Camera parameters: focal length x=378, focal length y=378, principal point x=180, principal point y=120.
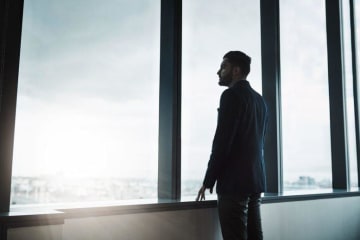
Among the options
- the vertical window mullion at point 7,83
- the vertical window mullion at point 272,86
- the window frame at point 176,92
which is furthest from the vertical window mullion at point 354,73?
the vertical window mullion at point 7,83

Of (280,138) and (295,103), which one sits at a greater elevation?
(295,103)

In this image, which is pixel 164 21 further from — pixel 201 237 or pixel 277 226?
pixel 277 226

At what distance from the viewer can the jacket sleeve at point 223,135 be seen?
6.16 ft

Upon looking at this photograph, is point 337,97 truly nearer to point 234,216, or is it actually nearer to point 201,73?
point 201,73

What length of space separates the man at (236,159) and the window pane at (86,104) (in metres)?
0.51

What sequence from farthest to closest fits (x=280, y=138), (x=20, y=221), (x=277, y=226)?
(x=280, y=138) → (x=277, y=226) → (x=20, y=221)

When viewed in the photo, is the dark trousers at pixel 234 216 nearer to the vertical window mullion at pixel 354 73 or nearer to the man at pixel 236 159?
the man at pixel 236 159

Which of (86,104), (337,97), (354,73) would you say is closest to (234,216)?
(86,104)

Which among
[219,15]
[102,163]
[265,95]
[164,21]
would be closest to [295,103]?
[265,95]

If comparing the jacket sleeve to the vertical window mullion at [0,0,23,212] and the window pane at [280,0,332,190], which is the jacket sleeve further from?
the window pane at [280,0,332,190]

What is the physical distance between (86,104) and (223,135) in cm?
72

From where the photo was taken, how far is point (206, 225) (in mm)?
2246

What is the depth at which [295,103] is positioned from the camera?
11.2ft

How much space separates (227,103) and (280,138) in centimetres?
146
